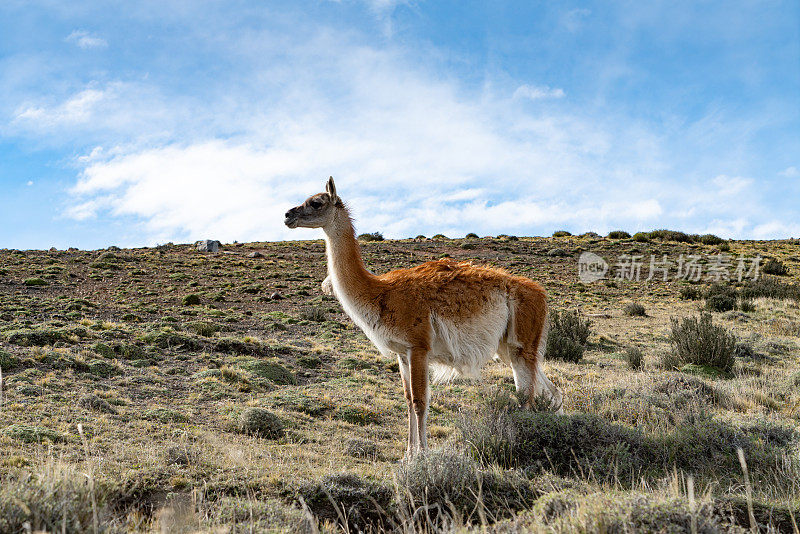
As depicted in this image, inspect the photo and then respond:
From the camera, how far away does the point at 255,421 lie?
25.3ft

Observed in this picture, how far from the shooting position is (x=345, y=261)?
6551 millimetres

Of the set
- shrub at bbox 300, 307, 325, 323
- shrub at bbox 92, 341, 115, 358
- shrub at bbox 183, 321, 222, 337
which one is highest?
shrub at bbox 300, 307, 325, 323

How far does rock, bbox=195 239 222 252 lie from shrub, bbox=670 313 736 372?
1382 inches

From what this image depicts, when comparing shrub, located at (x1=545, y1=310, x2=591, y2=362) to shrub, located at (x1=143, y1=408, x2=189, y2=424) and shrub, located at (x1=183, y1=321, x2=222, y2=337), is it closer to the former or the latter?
shrub, located at (x1=143, y1=408, x2=189, y2=424)

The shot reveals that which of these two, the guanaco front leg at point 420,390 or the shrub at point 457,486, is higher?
the guanaco front leg at point 420,390

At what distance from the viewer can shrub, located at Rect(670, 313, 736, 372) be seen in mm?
12492

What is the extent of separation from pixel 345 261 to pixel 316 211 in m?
0.69

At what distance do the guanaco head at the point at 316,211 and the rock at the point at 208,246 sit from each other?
121ft

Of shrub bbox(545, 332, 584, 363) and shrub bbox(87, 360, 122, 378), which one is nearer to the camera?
shrub bbox(87, 360, 122, 378)

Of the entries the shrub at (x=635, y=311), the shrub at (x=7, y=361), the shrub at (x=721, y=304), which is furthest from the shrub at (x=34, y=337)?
the shrub at (x=721, y=304)

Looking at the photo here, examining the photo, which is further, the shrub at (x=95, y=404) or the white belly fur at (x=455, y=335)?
the shrub at (x=95, y=404)

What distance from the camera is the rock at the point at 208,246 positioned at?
41.4 meters

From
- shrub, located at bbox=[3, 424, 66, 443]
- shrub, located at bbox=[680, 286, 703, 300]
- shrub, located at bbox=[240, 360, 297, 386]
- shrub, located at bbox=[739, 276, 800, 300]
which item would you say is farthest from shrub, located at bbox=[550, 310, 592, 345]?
shrub, located at bbox=[680, 286, 703, 300]

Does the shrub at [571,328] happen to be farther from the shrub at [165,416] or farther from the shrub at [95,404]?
the shrub at [95,404]
